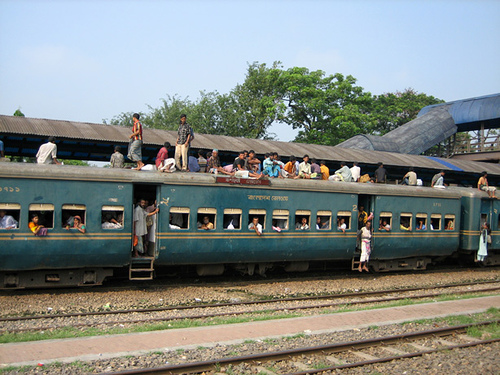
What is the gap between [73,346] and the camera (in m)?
8.40

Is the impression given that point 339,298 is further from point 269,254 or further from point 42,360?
point 42,360

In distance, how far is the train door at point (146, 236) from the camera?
43.1 ft

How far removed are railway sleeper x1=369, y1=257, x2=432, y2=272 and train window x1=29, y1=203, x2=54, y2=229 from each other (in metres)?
11.0

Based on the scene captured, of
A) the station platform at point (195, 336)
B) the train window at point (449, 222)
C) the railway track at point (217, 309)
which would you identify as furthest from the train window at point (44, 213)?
the train window at point (449, 222)

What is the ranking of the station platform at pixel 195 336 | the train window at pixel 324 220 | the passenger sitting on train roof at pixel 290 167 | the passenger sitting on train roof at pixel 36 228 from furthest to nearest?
1. the passenger sitting on train roof at pixel 290 167
2. the train window at pixel 324 220
3. the passenger sitting on train roof at pixel 36 228
4. the station platform at pixel 195 336

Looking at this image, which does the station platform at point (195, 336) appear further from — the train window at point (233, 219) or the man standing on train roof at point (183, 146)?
the man standing on train roof at point (183, 146)

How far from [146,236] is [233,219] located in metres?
2.55

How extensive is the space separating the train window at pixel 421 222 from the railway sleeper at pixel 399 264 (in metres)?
1.36

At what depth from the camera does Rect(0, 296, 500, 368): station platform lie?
313 inches

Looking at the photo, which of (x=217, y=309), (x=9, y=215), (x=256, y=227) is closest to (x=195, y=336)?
(x=217, y=309)

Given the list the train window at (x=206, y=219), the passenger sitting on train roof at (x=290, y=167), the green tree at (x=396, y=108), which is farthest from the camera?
the green tree at (x=396, y=108)

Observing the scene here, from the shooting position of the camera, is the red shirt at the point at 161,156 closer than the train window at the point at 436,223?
Yes

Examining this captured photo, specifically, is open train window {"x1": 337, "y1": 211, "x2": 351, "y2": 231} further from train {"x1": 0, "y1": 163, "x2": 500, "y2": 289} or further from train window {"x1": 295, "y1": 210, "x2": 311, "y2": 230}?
train window {"x1": 295, "y1": 210, "x2": 311, "y2": 230}

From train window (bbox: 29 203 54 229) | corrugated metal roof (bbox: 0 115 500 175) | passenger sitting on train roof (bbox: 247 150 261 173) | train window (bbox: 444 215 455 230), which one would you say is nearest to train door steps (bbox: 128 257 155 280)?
train window (bbox: 29 203 54 229)
